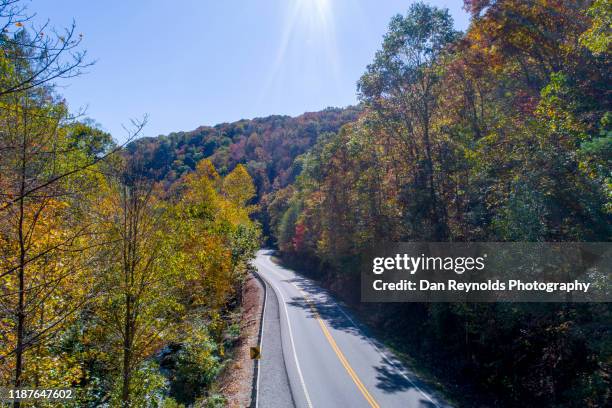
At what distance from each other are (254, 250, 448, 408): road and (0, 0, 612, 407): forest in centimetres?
172

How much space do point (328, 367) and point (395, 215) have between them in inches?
502

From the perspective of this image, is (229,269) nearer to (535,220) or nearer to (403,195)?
(403,195)

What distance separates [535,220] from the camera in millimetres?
12609

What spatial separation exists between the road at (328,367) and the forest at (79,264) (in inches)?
110

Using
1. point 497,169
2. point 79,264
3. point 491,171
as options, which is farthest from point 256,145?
point 79,264

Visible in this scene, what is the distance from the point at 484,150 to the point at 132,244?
1339 centimetres

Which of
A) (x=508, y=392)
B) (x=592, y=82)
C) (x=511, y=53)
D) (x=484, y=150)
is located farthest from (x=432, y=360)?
(x=511, y=53)

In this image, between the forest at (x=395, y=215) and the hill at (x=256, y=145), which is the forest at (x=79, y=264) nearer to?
the forest at (x=395, y=215)

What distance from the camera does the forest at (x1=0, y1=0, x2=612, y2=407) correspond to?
612 centimetres

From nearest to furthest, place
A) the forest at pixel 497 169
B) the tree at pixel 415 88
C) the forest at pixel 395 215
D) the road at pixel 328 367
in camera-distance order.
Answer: the forest at pixel 395 215
the forest at pixel 497 169
the road at pixel 328 367
the tree at pixel 415 88

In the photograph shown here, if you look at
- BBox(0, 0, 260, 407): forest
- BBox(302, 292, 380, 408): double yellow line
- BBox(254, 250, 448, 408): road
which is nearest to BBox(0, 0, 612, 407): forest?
BBox(0, 0, 260, 407): forest

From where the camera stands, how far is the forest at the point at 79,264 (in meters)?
4.95

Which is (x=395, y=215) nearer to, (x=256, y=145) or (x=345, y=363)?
(x=345, y=363)

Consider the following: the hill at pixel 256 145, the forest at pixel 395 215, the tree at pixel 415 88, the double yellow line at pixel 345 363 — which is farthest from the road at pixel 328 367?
the hill at pixel 256 145
